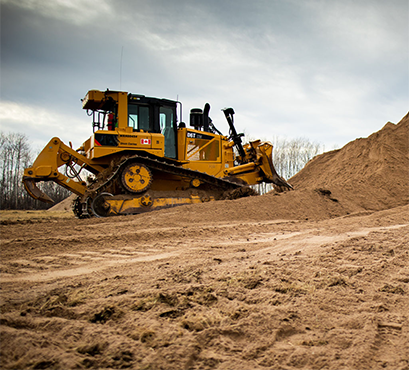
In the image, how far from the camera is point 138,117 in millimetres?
11773

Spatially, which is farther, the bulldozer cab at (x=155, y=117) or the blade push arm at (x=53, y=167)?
the bulldozer cab at (x=155, y=117)

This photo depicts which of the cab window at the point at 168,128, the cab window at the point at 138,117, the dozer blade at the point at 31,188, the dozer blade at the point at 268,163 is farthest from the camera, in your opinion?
the dozer blade at the point at 268,163

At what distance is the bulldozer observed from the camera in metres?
10.8

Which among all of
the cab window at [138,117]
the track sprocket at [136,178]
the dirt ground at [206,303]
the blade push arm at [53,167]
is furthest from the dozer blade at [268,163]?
the dirt ground at [206,303]

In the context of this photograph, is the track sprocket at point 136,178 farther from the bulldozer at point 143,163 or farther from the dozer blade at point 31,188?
the dozer blade at point 31,188

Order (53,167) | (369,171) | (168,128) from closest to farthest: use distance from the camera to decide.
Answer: (53,167) < (168,128) < (369,171)

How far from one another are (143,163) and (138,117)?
1.80 m

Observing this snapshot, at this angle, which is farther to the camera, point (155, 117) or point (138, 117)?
point (155, 117)

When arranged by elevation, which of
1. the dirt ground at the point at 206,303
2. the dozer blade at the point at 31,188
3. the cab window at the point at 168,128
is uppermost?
the cab window at the point at 168,128

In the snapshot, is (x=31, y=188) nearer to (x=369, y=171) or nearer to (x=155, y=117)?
(x=155, y=117)

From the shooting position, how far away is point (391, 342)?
7.61ft

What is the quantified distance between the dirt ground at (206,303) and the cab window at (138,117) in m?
5.98

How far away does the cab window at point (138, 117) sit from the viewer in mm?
11680

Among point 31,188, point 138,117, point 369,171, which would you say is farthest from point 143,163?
point 369,171
